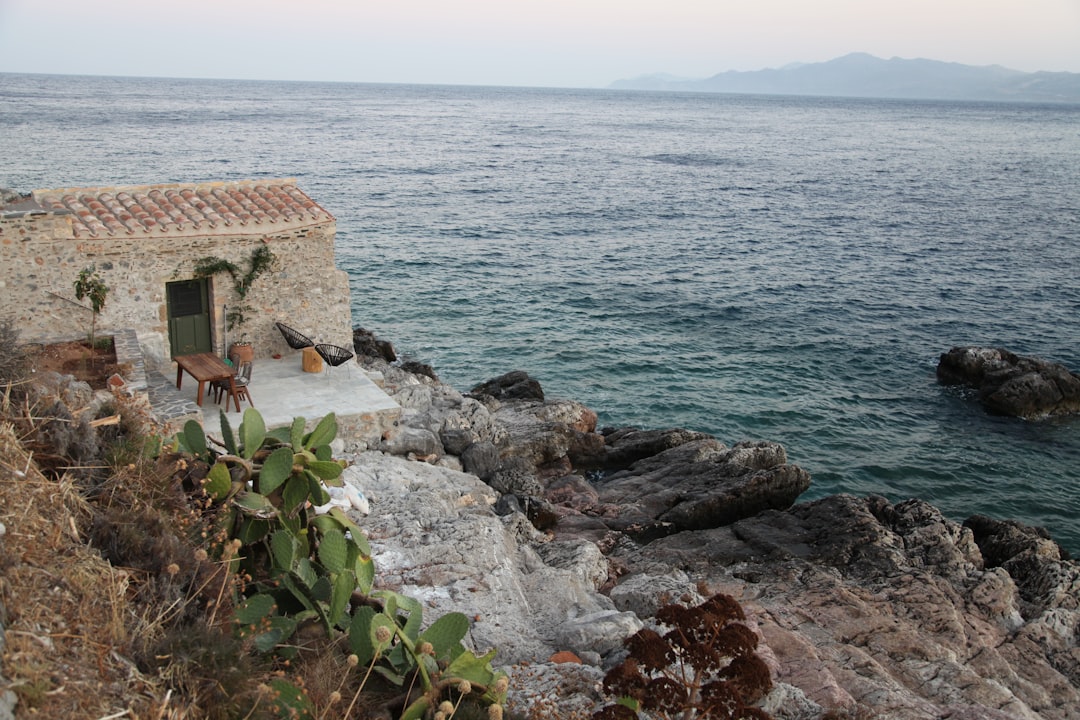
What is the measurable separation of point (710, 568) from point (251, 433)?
8.45 metres

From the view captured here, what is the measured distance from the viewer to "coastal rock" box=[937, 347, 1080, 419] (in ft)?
85.8

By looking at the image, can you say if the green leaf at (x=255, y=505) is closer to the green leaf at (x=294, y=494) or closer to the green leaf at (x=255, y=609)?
the green leaf at (x=294, y=494)

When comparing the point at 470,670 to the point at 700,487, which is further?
the point at 700,487

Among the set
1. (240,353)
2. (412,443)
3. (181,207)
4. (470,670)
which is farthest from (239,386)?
(470,670)

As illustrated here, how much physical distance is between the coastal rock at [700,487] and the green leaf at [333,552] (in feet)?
30.0

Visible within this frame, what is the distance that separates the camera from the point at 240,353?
658 inches

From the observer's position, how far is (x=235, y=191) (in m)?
17.5

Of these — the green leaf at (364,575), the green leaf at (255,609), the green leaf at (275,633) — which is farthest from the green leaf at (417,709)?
the green leaf at (364,575)

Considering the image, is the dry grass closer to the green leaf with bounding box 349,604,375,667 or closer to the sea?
the green leaf with bounding box 349,604,375,667

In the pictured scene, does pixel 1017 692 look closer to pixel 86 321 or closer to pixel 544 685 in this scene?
pixel 544 685

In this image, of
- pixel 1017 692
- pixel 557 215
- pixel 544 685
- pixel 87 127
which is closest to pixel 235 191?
pixel 544 685

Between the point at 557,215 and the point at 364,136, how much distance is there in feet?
184

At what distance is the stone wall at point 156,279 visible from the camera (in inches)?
565

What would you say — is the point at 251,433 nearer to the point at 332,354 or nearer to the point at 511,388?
the point at 332,354
